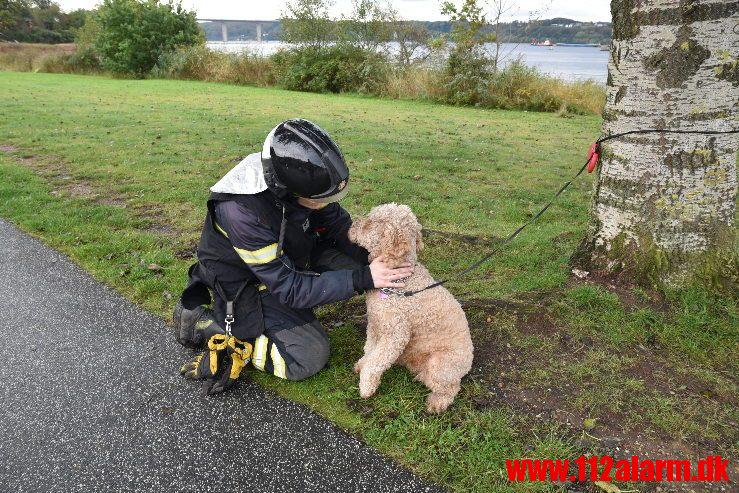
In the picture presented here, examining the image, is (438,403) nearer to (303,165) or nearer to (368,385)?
(368,385)

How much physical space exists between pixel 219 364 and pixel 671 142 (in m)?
3.77

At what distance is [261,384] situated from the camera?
3576mm

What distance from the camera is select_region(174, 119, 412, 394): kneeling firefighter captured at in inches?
128

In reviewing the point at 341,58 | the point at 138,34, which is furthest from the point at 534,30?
the point at 138,34

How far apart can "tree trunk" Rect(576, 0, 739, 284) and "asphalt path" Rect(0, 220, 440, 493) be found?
273 cm

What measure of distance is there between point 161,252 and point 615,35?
501 centimetres

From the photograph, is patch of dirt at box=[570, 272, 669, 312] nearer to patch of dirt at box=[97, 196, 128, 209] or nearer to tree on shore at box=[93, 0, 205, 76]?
patch of dirt at box=[97, 196, 128, 209]

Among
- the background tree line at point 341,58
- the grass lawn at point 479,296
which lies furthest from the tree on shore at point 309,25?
the grass lawn at point 479,296

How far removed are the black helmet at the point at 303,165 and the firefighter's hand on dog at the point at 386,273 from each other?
540mm

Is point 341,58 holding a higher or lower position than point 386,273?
higher

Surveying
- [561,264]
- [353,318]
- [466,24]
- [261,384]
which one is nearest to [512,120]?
[466,24]

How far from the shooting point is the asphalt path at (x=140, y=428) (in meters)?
2.78

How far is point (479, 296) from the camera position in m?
4.46

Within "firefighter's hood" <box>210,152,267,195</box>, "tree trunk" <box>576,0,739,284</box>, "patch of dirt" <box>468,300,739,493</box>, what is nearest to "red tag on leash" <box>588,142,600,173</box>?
"tree trunk" <box>576,0,739,284</box>
